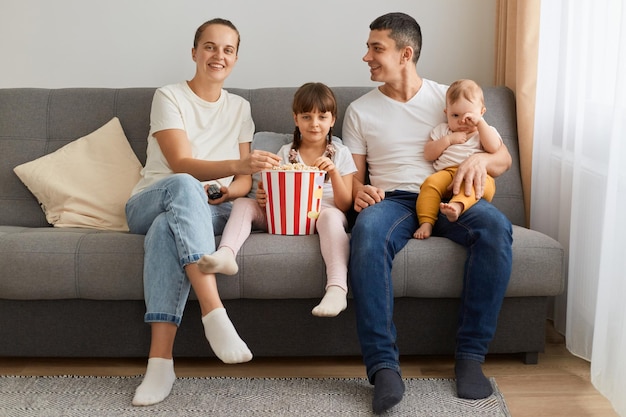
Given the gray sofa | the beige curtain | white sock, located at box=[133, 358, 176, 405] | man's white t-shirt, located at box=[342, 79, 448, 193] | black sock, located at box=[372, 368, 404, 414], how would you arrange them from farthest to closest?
the beige curtain
man's white t-shirt, located at box=[342, 79, 448, 193]
the gray sofa
white sock, located at box=[133, 358, 176, 405]
black sock, located at box=[372, 368, 404, 414]

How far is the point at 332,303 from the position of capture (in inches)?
77.3

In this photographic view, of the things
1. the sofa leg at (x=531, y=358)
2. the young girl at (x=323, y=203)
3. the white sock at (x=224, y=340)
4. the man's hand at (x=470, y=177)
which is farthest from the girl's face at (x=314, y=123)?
the sofa leg at (x=531, y=358)

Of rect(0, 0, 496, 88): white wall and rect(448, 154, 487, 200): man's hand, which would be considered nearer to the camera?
rect(448, 154, 487, 200): man's hand

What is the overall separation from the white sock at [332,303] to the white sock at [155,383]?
1.48ft

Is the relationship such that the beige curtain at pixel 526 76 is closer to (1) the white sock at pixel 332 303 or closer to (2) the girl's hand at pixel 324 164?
(2) the girl's hand at pixel 324 164

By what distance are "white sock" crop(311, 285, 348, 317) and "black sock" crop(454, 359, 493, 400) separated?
385 mm

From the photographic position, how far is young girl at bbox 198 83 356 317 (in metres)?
2.01

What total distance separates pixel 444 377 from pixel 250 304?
2.06ft

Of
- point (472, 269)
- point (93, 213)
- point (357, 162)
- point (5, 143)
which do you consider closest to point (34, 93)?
point (5, 143)

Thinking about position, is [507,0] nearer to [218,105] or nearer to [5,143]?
[218,105]

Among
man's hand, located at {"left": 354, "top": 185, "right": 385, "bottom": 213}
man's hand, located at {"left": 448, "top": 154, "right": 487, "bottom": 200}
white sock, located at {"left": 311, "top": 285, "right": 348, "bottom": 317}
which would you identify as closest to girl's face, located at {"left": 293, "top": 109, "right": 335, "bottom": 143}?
man's hand, located at {"left": 354, "top": 185, "right": 385, "bottom": 213}

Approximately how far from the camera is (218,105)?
2588mm

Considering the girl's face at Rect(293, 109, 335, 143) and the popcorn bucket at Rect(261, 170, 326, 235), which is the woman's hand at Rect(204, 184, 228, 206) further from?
the girl's face at Rect(293, 109, 335, 143)

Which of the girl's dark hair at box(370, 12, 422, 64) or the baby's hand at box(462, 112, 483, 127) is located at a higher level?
the girl's dark hair at box(370, 12, 422, 64)
